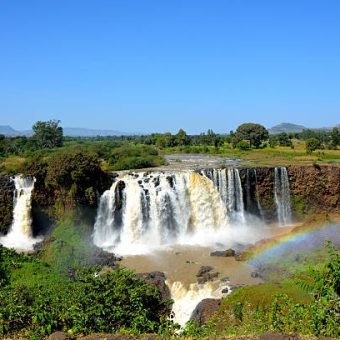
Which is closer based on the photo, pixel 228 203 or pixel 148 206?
pixel 148 206

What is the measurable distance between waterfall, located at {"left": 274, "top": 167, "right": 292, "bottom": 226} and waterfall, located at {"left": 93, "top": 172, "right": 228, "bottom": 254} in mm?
4688

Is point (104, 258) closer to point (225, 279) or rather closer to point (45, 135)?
point (225, 279)

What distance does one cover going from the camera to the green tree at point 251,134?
59312 millimetres

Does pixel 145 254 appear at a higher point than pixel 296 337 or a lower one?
lower

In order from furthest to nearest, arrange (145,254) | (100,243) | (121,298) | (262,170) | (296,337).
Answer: (262,170) < (100,243) < (145,254) < (121,298) < (296,337)

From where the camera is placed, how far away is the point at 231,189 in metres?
27.9

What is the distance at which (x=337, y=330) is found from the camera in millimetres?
7273

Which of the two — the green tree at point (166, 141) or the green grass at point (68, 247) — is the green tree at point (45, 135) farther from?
the green grass at point (68, 247)

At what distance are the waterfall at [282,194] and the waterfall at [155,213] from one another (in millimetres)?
4688

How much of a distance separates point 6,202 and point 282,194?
17706 mm

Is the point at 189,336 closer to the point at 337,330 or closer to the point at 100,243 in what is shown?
the point at 337,330

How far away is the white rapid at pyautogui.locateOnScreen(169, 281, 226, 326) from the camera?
1577cm

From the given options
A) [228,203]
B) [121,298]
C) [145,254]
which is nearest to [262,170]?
[228,203]

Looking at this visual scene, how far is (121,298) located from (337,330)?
4476mm
